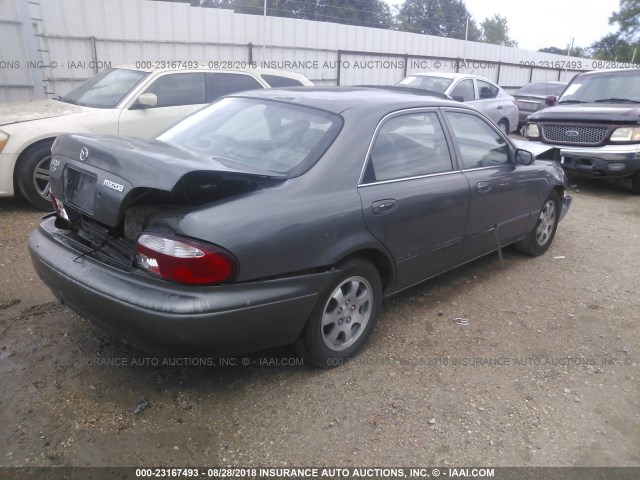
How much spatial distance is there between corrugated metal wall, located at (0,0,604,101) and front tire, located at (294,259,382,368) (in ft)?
18.0

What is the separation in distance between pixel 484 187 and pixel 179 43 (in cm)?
889

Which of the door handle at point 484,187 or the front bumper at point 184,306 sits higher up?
the door handle at point 484,187

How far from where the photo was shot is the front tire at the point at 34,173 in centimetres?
556

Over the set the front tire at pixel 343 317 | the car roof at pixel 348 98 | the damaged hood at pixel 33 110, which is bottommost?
the front tire at pixel 343 317

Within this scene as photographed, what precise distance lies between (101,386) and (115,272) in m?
0.71

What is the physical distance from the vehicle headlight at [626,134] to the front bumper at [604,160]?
0.10m

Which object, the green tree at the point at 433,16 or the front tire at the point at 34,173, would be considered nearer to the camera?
the front tire at the point at 34,173

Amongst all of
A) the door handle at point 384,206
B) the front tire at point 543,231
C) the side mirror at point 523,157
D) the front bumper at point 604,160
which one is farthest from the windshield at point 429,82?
the door handle at point 384,206

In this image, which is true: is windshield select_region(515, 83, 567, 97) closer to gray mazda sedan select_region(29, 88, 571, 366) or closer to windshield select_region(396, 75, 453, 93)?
windshield select_region(396, 75, 453, 93)

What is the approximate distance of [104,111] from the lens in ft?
19.9

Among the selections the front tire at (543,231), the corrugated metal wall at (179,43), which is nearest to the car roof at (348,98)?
the front tire at (543,231)

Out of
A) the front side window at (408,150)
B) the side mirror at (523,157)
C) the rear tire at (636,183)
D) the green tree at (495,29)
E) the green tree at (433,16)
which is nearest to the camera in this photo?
the front side window at (408,150)

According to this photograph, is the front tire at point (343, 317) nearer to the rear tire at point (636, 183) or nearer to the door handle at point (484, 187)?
the door handle at point (484, 187)

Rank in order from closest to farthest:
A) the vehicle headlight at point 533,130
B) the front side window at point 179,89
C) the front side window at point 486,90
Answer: the front side window at point 179,89
the vehicle headlight at point 533,130
the front side window at point 486,90
